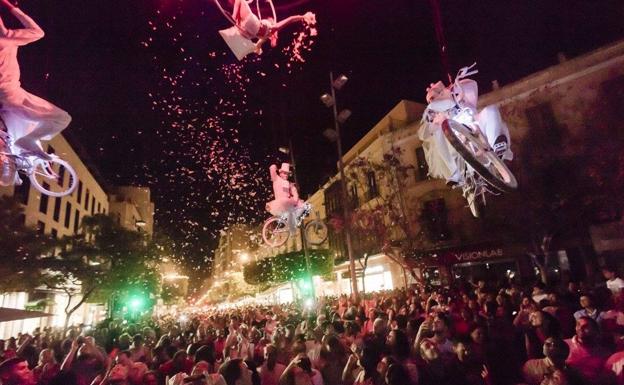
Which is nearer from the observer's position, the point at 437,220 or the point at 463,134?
the point at 463,134

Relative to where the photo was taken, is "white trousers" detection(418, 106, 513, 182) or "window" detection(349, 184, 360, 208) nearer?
"white trousers" detection(418, 106, 513, 182)

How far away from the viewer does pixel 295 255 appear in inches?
1257

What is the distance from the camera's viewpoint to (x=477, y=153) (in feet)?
27.3

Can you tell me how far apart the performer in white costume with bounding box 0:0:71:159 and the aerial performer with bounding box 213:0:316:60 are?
3137 millimetres

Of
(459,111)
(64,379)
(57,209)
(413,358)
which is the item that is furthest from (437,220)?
(57,209)

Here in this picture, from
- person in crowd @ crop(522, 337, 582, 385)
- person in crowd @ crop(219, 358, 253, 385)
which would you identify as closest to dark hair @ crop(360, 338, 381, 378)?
person in crowd @ crop(219, 358, 253, 385)

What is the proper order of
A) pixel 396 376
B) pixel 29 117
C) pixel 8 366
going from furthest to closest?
pixel 29 117 → pixel 8 366 → pixel 396 376

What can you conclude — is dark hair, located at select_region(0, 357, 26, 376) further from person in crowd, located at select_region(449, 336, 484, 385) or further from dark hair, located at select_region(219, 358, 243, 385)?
person in crowd, located at select_region(449, 336, 484, 385)

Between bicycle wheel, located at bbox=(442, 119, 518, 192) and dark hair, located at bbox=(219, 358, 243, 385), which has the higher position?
bicycle wheel, located at bbox=(442, 119, 518, 192)

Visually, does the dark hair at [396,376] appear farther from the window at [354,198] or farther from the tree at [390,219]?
the window at [354,198]

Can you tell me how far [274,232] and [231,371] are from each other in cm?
1065

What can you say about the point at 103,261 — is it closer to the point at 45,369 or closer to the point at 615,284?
the point at 45,369

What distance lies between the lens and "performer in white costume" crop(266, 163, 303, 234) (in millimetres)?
14406

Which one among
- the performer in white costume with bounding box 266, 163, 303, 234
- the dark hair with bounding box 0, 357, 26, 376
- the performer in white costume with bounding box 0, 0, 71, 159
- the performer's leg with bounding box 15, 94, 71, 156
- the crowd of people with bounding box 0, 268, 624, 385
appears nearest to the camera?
the crowd of people with bounding box 0, 268, 624, 385
